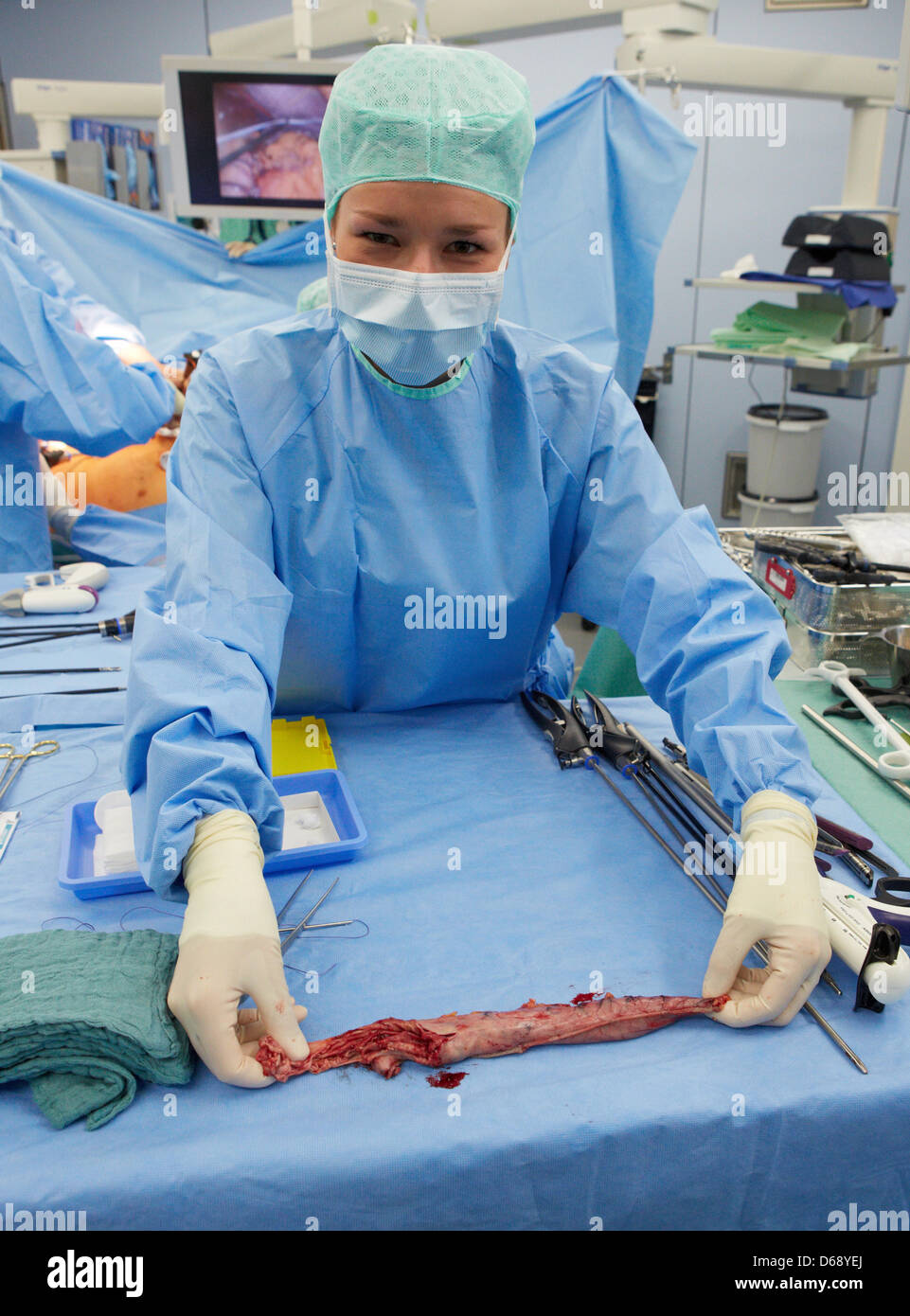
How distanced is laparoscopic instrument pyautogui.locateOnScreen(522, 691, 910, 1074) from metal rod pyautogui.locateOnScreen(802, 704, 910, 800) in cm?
30

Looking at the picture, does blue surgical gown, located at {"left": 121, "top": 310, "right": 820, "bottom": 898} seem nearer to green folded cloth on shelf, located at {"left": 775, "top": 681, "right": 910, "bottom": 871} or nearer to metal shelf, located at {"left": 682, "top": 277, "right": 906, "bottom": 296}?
green folded cloth on shelf, located at {"left": 775, "top": 681, "right": 910, "bottom": 871}

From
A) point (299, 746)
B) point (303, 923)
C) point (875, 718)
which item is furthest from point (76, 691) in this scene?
point (875, 718)

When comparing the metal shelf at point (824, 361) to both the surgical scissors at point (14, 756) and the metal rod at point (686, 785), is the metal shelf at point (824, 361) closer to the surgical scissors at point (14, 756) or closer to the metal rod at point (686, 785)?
the metal rod at point (686, 785)

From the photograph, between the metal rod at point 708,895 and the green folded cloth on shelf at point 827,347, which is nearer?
the metal rod at point 708,895

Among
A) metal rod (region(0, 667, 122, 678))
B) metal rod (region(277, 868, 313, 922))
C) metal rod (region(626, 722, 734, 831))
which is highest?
metal rod (region(626, 722, 734, 831))

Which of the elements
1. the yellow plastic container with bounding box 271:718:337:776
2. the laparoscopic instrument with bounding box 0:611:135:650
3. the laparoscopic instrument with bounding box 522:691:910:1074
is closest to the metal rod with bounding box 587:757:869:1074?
the laparoscopic instrument with bounding box 522:691:910:1074

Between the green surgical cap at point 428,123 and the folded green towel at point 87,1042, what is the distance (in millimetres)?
1037

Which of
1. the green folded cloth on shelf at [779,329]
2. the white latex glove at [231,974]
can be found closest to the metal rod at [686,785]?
the white latex glove at [231,974]

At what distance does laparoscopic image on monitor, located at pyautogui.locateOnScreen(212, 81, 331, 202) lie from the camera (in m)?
2.95

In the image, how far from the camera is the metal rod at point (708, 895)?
2.98 feet

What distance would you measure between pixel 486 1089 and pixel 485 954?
191 mm

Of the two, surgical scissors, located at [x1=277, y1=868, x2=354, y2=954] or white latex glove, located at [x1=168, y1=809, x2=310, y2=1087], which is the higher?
white latex glove, located at [x1=168, y1=809, x2=310, y2=1087]
